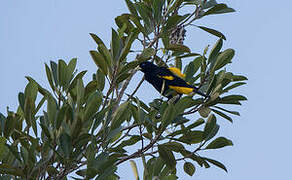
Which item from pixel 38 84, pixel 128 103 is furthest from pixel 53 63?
pixel 128 103

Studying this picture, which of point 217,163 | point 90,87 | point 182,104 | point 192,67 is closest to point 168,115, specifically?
point 182,104

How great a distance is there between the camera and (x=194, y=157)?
3090 millimetres

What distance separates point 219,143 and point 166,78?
2.70ft

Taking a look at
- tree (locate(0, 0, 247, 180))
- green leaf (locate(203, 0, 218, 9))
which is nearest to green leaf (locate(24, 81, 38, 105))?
tree (locate(0, 0, 247, 180))

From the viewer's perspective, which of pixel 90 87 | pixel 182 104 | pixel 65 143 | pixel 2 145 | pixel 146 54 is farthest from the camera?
pixel 90 87

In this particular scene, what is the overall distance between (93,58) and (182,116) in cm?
65

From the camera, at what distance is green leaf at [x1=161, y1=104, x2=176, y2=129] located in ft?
9.33

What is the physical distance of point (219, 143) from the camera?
3104mm

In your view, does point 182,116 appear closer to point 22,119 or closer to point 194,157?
point 194,157

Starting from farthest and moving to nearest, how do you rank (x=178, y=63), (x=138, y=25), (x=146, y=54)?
(x=178, y=63) < (x=138, y=25) < (x=146, y=54)

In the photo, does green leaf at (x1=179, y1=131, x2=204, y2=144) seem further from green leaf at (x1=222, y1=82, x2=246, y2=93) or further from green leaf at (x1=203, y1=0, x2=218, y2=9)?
green leaf at (x1=203, y1=0, x2=218, y2=9)

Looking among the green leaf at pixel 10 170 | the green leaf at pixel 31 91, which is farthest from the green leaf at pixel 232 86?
the green leaf at pixel 10 170

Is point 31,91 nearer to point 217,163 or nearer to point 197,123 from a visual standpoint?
point 197,123

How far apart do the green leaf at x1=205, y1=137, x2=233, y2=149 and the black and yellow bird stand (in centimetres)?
47
